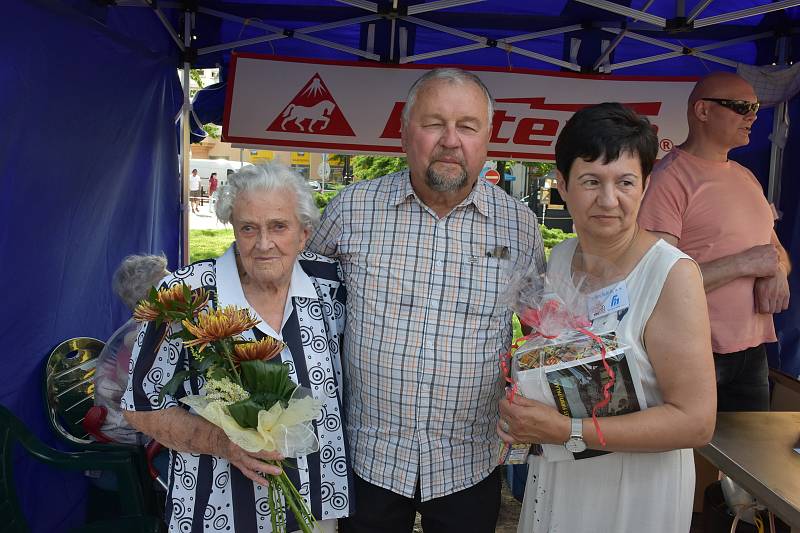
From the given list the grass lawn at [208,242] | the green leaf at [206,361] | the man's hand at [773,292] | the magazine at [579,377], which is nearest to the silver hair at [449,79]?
the magazine at [579,377]

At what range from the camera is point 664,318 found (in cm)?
166

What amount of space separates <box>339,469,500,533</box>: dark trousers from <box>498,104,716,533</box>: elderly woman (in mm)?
359

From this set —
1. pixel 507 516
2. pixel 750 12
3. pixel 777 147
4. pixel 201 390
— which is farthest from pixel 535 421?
pixel 777 147

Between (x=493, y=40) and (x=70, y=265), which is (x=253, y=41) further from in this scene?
(x=70, y=265)

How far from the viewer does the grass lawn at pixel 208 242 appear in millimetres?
13344

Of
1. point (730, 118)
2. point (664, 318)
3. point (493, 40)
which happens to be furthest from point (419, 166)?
point (493, 40)

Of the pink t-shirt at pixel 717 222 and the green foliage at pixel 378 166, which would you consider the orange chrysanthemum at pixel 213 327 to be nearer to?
the pink t-shirt at pixel 717 222

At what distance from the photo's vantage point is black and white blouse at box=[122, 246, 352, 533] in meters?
2.01

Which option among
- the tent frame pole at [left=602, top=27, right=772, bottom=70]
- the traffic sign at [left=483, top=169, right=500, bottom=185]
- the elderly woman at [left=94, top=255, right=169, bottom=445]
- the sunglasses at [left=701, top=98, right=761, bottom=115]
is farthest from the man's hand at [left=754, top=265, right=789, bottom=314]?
the traffic sign at [left=483, top=169, right=500, bottom=185]

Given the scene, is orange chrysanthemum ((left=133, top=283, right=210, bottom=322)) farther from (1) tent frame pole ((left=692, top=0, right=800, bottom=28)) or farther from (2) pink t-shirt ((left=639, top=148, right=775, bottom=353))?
(1) tent frame pole ((left=692, top=0, right=800, bottom=28))

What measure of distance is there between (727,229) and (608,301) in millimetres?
1403

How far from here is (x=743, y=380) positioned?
9.81 ft

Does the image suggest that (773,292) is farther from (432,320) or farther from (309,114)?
(309,114)

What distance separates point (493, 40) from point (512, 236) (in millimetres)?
3788
